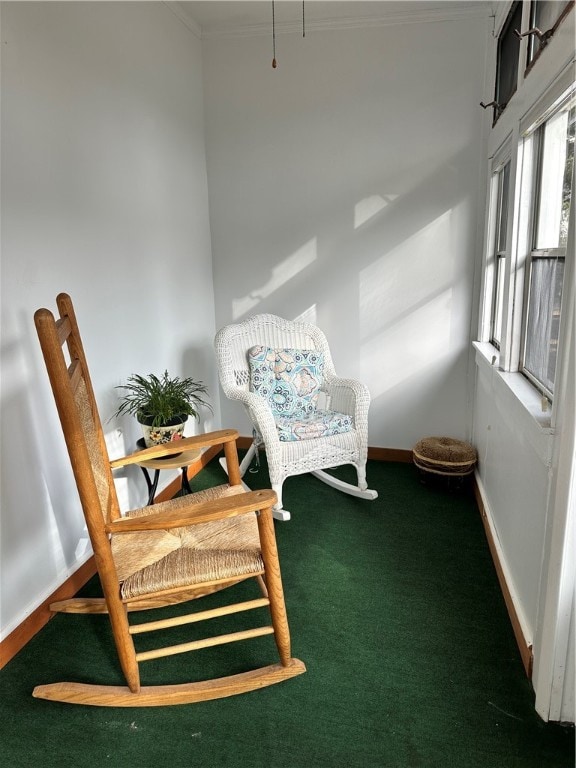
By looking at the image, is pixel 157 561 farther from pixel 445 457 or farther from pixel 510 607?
pixel 445 457

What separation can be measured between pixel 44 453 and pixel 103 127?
1.41 meters

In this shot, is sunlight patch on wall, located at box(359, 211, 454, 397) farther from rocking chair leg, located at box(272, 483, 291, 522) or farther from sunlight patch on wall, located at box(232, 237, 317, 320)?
rocking chair leg, located at box(272, 483, 291, 522)

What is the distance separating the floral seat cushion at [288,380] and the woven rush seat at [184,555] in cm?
110

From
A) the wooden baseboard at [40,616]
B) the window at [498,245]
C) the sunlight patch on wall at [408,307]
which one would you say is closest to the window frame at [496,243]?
the window at [498,245]

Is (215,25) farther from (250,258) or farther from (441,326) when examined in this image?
(441,326)

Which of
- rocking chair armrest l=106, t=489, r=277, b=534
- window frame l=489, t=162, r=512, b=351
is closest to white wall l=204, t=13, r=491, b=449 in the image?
window frame l=489, t=162, r=512, b=351

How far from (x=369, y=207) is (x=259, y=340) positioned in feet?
3.38

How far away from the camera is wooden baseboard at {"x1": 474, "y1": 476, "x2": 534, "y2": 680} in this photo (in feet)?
5.57

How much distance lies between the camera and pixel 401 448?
3520mm

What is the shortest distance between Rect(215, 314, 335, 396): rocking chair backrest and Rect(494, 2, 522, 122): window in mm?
1482

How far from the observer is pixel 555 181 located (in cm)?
193

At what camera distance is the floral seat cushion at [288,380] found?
3.01 m

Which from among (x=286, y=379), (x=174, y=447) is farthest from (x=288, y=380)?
(x=174, y=447)

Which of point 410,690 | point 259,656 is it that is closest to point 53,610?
point 259,656
